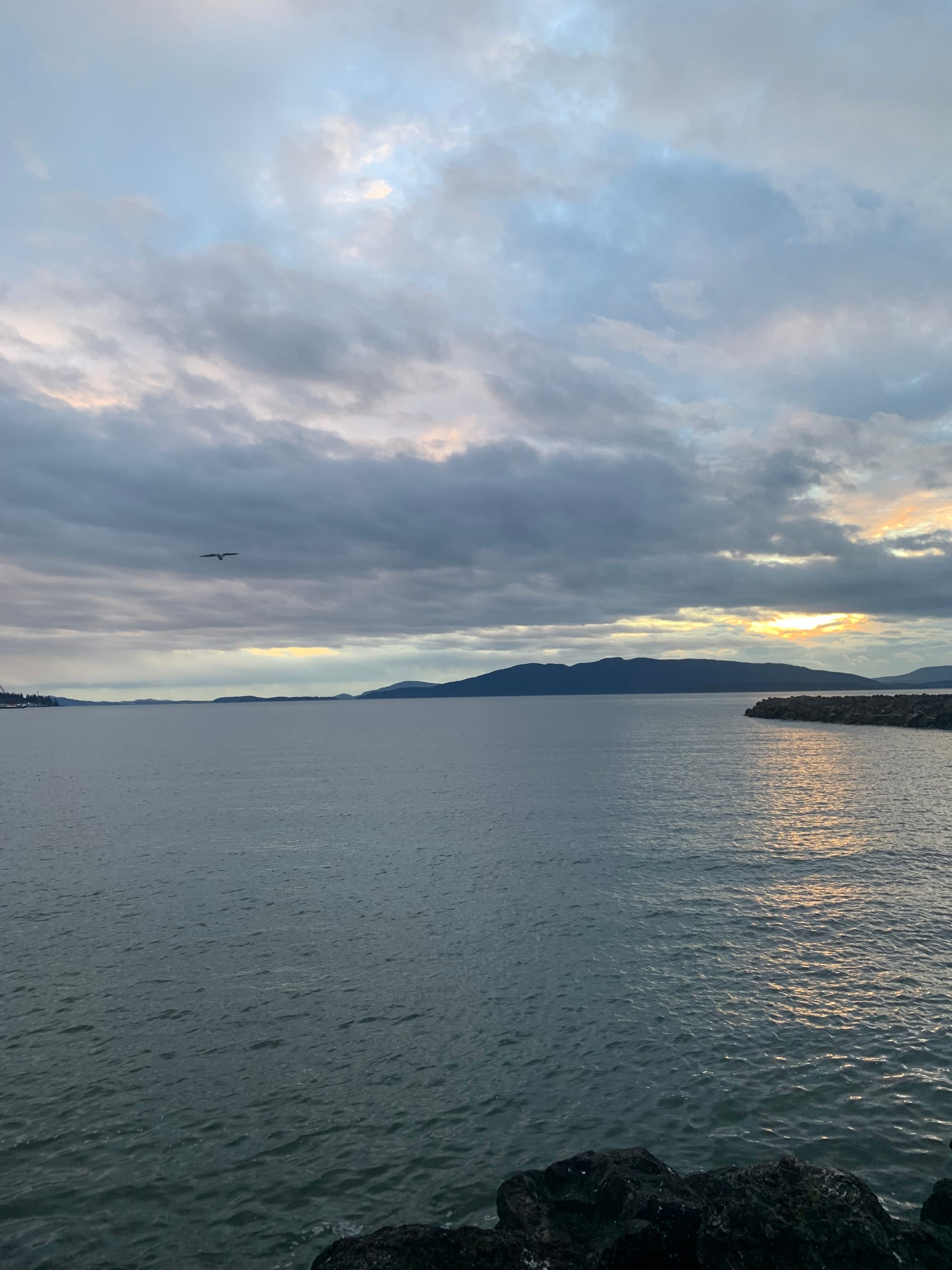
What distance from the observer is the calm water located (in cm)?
1318

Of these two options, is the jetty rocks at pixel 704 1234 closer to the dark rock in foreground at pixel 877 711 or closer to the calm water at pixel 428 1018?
the calm water at pixel 428 1018

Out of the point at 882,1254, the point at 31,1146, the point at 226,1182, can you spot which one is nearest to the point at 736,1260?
the point at 882,1254

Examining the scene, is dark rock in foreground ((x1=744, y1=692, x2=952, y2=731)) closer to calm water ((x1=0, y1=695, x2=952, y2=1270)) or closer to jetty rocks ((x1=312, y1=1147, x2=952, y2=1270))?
calm water ((x1=0, y1=695, x2=952, y2=1270))

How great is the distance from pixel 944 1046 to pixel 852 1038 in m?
1.91

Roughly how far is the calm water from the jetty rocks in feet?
5.24

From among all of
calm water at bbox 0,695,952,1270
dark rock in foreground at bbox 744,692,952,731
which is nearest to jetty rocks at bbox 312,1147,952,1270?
calm water at bbox 0,695,952,1270

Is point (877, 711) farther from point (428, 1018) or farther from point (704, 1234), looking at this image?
point (704, 1234)

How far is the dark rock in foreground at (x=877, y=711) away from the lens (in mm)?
141875

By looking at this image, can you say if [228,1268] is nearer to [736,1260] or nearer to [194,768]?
[736,1260]

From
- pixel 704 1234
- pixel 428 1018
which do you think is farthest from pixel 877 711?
pixel 704 1234

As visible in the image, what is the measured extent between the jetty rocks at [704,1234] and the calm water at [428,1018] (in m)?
1.60

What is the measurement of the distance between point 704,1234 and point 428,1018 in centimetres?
1011

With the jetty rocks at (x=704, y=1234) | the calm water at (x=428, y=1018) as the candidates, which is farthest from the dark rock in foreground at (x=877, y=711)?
the jetty rocks at (x=704, y=1234)

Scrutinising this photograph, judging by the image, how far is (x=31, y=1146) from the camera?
1430 cm
